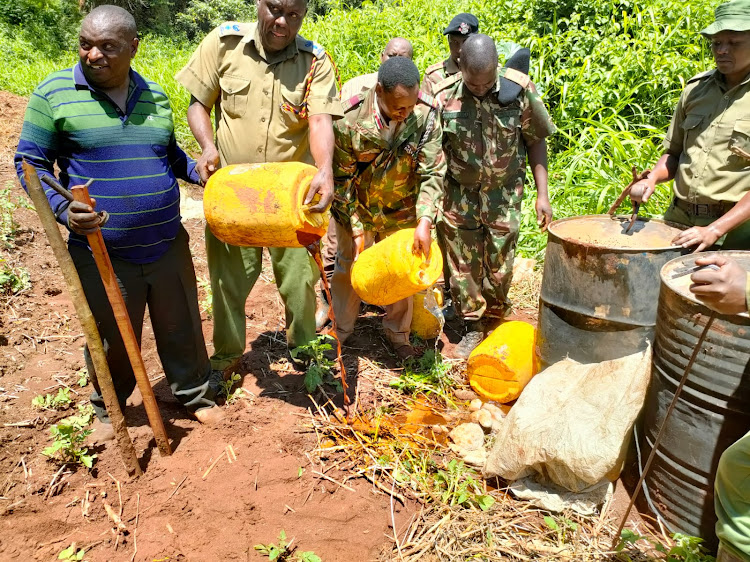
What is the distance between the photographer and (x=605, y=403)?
2.51 m

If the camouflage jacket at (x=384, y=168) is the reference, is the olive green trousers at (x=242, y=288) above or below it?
below

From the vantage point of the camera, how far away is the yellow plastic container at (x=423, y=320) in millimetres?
3994

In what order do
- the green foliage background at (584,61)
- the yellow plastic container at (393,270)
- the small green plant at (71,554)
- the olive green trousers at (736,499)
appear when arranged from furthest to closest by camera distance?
1. the green foliage background at (584,61)
2. the yellow plastic container at (393,270)
3. the small green plant at (71,554)
4. the olive green trousers at (736,499)

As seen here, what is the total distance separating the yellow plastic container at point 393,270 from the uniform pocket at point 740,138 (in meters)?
1.50

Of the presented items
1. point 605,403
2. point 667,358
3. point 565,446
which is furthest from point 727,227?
point 565,446

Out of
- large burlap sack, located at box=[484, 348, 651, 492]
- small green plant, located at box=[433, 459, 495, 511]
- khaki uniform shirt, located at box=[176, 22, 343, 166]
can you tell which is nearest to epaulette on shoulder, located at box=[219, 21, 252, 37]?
khaki uniform shirt, located at box=[176, 22, 343, 166]

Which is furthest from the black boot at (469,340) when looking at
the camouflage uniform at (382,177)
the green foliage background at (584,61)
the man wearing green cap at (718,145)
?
the man wearing green cap at (718,145)

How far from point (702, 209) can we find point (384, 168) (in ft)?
5.60

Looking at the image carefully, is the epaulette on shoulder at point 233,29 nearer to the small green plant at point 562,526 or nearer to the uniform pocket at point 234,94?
the uniform pocket at point 234,94

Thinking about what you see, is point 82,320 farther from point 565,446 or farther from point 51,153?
point 565,446

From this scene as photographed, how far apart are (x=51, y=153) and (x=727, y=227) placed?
119 inches

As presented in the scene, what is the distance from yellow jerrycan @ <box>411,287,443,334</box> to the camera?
3992mm

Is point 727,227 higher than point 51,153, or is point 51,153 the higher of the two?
point 51,153

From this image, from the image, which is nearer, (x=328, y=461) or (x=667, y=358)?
(x=667, y=358)
